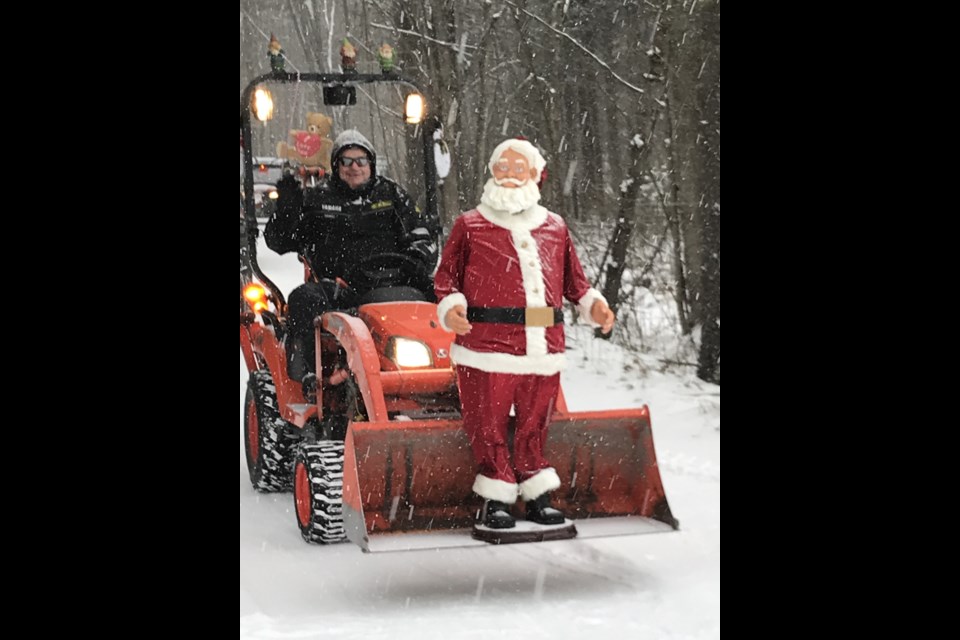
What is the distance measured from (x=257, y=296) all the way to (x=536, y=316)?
8.15ft

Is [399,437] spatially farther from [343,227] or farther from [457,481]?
[343,227]

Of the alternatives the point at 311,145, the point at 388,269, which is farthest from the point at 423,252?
the point at 311,145

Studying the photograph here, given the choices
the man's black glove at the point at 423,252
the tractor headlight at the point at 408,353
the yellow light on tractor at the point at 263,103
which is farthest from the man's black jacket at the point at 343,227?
the tractor headlight at the point at 408,353

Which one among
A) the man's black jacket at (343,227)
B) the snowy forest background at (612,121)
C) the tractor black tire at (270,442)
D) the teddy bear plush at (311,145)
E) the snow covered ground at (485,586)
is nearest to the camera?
the snow covered ground at (485,586)

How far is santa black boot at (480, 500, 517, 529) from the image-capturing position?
5195 mm

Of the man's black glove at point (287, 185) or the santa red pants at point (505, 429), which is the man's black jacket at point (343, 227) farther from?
the santa red pants at point (505, 429)

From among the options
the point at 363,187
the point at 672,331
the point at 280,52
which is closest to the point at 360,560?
the point at 363,187

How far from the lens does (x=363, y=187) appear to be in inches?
264

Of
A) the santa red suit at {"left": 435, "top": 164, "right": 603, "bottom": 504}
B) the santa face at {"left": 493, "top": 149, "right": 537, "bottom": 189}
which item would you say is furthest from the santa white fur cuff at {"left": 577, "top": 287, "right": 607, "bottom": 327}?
the santa face at {"left": 493, "top": 149, "right": 537, "bottom": 189}

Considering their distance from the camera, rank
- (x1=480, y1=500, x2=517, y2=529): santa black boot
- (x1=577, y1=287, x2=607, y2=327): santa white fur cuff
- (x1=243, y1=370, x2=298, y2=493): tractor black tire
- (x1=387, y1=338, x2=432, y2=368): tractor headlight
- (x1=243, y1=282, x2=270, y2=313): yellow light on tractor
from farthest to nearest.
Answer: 1. (x1=243, y1=282, x2=270, y2=313): yellow light on tractor
2. (x1=243, y1=370, x2=298, y2=493): tractor black tire
3. (x1=387, y1=338, x2=432, y2=368): tractor headlight
4. (x1=577, y1=287, x2=607, y2=327): santa white fur cuff
5. (x1=480, y1=500, x2=517, y2=529): santa black boot

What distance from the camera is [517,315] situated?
5.28 m

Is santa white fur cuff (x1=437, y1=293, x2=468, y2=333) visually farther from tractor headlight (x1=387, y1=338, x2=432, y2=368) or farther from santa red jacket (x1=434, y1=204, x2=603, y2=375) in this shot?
tractor headlight (x1=387, y1=338, x2=432, y2=368)

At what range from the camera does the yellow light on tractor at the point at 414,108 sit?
22.0 ft

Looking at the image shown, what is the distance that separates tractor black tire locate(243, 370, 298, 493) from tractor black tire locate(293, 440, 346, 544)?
1109 mm
